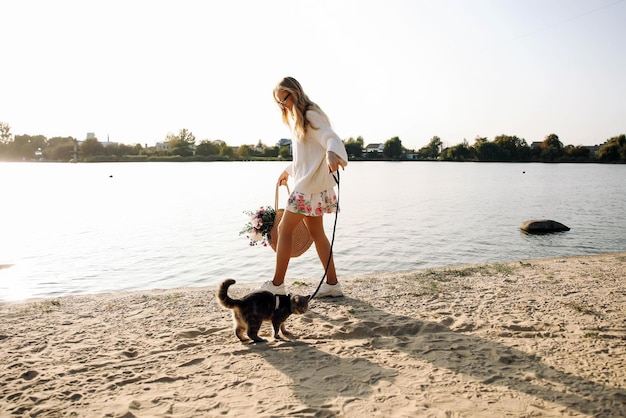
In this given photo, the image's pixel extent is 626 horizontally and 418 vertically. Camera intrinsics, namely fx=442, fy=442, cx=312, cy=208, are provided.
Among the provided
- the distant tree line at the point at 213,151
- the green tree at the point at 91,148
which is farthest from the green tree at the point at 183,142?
the green tree at the point at 91,148

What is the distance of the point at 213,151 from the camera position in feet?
494

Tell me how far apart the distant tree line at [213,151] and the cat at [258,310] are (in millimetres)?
134184

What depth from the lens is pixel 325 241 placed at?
17.5 ft

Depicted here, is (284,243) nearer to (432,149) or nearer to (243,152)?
(243,152)

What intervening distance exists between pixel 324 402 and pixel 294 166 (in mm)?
2773

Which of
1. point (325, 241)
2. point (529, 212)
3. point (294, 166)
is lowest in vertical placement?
point (529, 212)

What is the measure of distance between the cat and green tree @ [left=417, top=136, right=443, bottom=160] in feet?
584

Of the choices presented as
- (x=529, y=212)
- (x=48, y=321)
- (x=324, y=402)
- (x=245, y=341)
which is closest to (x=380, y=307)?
(x=245, y=341)

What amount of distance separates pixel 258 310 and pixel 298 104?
2.19 meters

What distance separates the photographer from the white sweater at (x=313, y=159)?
4.72 metres

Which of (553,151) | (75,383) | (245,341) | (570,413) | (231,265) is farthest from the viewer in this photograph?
(553,151)

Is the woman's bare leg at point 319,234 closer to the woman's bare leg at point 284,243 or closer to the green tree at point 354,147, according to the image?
the woman's bare leg at point 284,243

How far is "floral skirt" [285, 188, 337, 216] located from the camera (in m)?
4.83

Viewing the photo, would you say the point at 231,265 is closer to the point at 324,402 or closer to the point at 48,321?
the point at 48,321
